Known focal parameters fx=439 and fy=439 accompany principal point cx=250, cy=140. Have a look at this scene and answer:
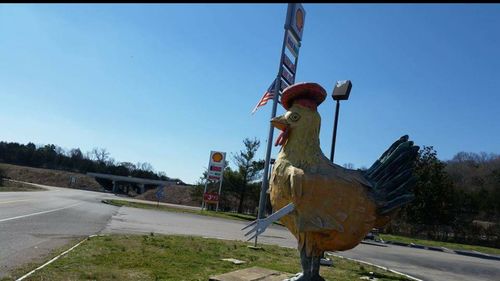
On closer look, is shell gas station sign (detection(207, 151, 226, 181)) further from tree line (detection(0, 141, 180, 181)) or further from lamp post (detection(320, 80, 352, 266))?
tree line (detection(0, 141, 180, 181))

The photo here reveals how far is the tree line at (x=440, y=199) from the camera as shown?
3762cm

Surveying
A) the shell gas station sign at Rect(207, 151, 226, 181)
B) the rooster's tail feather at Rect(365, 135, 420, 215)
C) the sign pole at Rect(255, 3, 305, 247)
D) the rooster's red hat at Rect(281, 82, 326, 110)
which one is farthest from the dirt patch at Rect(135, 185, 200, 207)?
the rooster's tail feather at Rect(365, 135, 420, 215)

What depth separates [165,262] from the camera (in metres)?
9.39

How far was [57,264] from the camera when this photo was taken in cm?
827

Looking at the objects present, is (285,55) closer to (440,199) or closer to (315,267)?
Result: (315,267)

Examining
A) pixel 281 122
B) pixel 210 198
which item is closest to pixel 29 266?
pixel 281 122

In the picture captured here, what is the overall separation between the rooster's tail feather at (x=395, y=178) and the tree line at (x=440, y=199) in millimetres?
28625

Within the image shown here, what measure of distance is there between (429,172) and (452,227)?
5121 mm

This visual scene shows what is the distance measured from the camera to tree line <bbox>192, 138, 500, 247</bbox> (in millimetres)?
37625

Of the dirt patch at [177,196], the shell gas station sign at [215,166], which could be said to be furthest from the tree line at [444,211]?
the dirt patch at [177,196]

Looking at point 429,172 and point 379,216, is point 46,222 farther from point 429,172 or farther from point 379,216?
point 429,172

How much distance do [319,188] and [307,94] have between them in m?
1.46

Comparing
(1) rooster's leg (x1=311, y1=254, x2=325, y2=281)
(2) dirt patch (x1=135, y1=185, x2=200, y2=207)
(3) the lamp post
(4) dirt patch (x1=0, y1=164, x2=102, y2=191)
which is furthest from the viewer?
(4) dirt patch (x1=0, y1=164, x2=102, y2=191)

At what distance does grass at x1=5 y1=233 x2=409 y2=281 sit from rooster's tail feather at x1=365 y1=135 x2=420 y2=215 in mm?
3712
